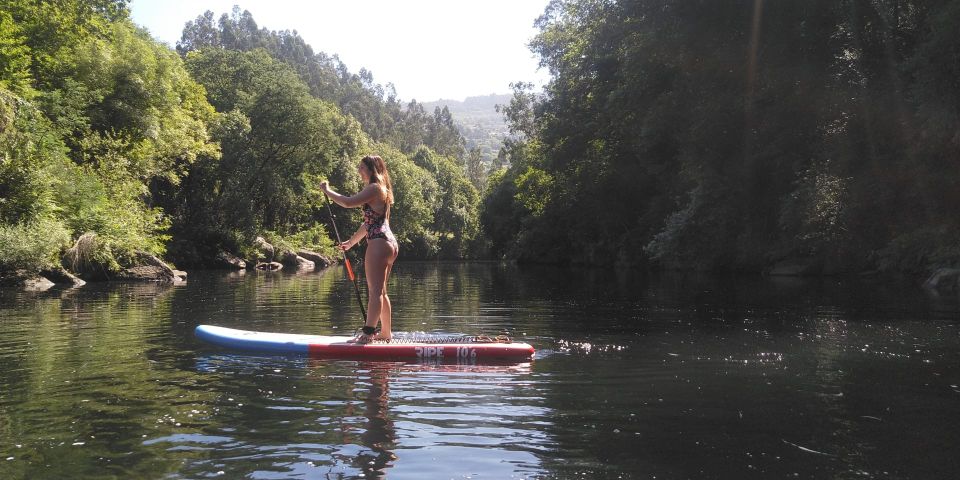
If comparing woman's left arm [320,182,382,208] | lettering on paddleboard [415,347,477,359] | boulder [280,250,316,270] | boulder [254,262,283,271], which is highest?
woman's left arm [320,182,382,208]

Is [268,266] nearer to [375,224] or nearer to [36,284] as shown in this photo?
[36,284]

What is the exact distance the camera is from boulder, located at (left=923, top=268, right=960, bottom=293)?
19.7 metres

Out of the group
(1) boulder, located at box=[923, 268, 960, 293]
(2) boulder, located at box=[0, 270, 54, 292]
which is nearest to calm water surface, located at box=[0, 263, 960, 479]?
(1) boulder, located at box=[923, 268, 960, 293]

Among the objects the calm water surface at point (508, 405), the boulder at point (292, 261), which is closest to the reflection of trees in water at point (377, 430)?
the calm water surface at point (508, 405)

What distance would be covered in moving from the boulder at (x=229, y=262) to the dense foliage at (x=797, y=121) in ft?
68.4

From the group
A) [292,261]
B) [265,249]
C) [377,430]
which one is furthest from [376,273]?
[292,261]

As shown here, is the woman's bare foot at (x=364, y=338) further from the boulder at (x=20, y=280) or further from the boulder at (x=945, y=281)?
the boulder at (x=945, y=281)

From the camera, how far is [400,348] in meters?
8.53

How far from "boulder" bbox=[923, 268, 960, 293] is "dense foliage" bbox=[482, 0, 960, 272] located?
1344mm

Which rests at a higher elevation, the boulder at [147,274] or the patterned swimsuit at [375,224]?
the patterned swimsuit at [375,224]

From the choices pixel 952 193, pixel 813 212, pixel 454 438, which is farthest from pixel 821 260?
pixel 454 438

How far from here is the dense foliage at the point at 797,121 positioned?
68.6 feet

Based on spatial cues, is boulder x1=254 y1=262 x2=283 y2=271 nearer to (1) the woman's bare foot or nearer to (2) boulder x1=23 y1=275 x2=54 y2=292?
(2) boulder x1=23 y1=275 x2=54 y2=292

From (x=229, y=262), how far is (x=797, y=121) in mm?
30189
